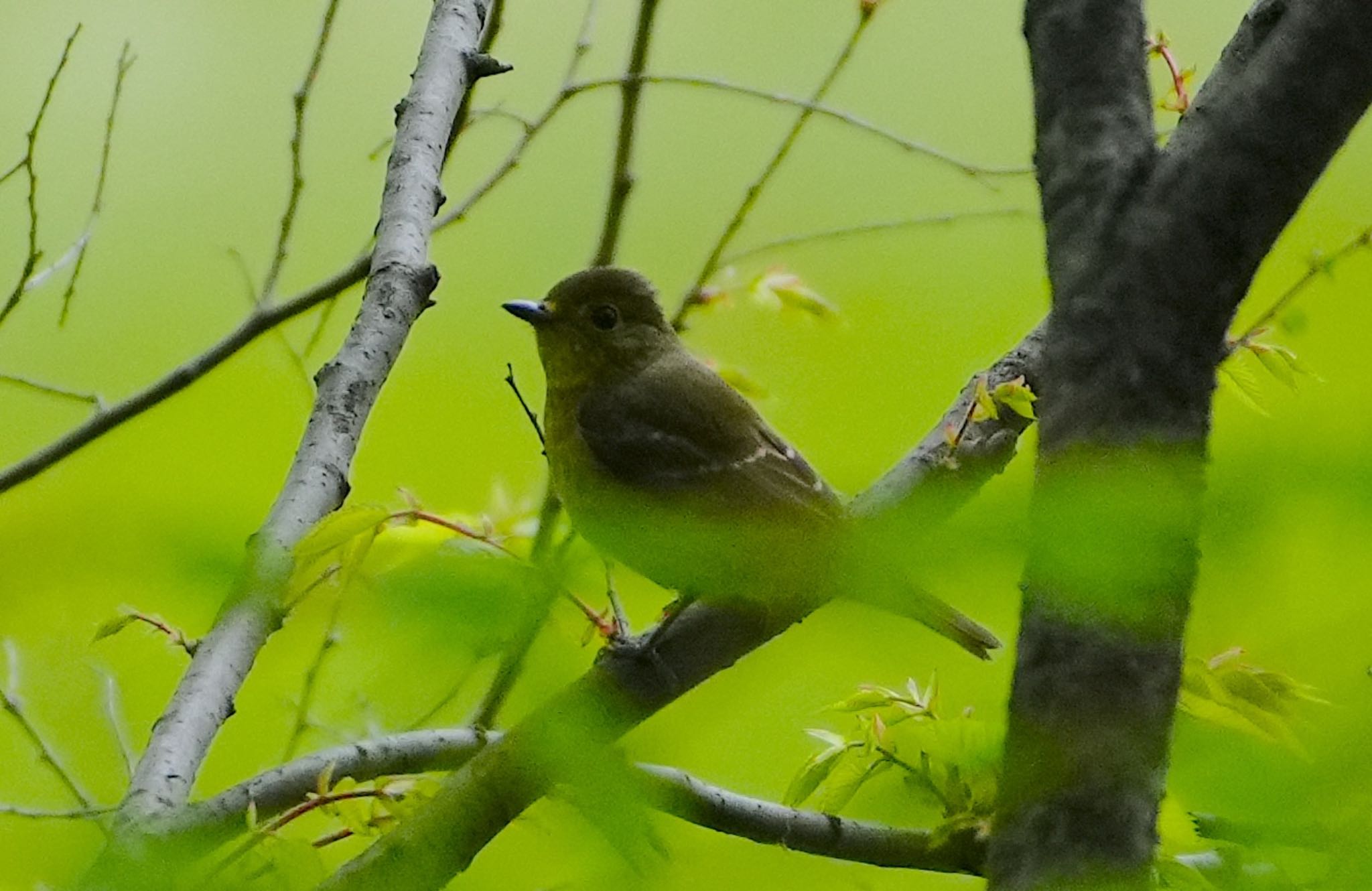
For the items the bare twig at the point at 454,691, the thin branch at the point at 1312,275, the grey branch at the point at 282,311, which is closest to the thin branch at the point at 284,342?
the grey branch at the point at 282,311

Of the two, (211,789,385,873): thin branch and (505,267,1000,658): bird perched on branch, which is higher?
(505,267,1000,658): bird perched on branch

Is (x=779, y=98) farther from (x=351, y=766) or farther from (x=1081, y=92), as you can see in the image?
(x=1081, y=92)

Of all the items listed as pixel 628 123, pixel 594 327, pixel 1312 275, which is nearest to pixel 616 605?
pixel 1312 275

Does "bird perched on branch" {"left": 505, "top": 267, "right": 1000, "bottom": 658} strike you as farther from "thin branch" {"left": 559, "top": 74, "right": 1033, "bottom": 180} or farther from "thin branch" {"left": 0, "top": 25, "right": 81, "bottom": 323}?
"thin branch" {"left": 0, "top": 25, "right": 81, "bottom": 323}

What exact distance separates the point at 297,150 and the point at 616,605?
4.04ft

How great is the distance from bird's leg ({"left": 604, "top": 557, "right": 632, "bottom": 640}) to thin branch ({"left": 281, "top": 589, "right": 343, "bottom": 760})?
0.14m

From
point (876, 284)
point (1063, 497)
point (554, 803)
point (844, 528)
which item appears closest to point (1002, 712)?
point (844, 528)

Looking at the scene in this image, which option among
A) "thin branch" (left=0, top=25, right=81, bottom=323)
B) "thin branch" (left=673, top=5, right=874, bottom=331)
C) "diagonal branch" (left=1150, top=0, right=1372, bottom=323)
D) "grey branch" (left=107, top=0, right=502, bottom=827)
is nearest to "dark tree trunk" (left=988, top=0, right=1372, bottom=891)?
"diagonal branch" (left=1150, top=0, right=1372, bottom=323)

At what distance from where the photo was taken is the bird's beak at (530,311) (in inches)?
81.0

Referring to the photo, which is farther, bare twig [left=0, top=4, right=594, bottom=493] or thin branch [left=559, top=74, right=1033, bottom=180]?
thin branch [left=559, top=74, right=1033, bottom=180]

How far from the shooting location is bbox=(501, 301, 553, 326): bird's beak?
206cm

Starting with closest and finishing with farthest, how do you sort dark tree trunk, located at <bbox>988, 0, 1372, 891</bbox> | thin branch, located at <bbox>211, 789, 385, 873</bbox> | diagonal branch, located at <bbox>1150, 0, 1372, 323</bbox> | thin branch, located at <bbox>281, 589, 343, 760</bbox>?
dark tree trunk, located at <bbox>988, 0, 1372, 891</bbox> → diagonal branch, located at <bbox>1150, 0, 1372, 323</bbox> → thin branch, located at <bbox>281, 589, 343, 760</bbox> → thin branch, located at <bbox>211, 789, 385, 873</bbox>

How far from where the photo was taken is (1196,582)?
0.43 metres

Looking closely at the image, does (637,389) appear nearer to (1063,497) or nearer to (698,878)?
(698,878)
